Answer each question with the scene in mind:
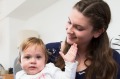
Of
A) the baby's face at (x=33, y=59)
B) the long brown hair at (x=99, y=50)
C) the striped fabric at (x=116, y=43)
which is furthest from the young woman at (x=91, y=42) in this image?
the striped fabric at (x=116, y=43)

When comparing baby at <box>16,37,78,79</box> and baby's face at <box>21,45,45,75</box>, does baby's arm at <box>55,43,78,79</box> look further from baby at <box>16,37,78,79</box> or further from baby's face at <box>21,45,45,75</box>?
baby's face at <box>21,45,45,75</box>

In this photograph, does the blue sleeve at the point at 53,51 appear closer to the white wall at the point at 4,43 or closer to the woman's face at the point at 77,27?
the woman's face at the point at 77,27

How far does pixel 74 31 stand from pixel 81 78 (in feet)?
0.89

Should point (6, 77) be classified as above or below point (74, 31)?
below

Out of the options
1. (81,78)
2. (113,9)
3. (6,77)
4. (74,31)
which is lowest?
(6,77)

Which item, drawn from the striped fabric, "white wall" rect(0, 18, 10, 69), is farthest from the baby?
"white wall" rect(0, 18, 10, 69)

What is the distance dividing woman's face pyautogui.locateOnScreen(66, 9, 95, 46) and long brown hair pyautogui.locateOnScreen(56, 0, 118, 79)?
29mm

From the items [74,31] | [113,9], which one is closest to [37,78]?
[74,31]

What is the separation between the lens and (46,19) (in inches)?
147

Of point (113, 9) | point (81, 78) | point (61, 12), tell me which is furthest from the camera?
point (61, 12)

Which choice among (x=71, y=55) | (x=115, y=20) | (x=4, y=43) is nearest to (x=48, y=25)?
(x=4, y=43)

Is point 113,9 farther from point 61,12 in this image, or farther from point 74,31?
point 74,31

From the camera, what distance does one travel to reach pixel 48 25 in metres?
3.68

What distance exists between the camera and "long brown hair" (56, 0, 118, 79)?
1222 mm
